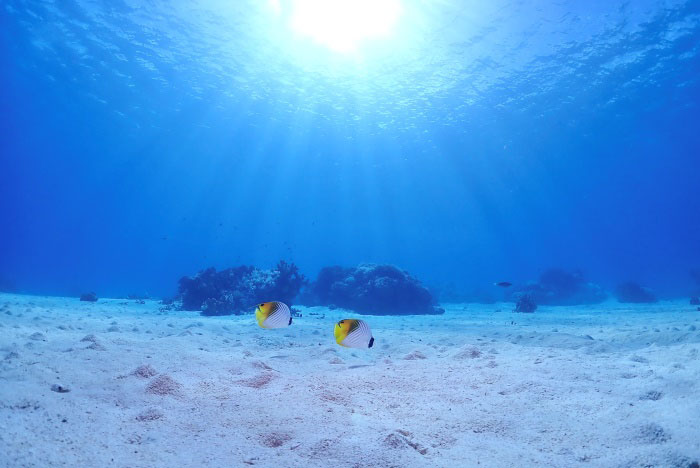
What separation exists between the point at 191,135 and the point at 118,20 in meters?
26.6

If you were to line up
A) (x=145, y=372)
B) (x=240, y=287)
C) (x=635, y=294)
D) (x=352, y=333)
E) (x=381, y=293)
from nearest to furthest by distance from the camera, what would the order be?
(x=352, y=333), (x=145, y=372), (x=240, y=287), (x=381, y=293), (x=635, y=294)

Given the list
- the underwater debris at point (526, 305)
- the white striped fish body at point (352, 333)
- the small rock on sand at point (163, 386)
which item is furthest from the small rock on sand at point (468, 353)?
the underwater debris at point (526, 305)

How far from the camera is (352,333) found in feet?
12.0

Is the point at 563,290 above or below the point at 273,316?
above

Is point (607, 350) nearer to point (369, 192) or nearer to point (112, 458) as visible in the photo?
point (112, 458)

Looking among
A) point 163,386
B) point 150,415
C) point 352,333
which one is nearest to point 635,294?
point 352,333

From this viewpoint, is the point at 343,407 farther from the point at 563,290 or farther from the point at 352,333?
the point at 563,290

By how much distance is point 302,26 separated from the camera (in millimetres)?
23875

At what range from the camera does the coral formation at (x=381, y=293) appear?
58.2 feet

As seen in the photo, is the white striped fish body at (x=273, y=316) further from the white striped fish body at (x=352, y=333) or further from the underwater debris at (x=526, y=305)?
the underwater debris at (x=526, y=305)

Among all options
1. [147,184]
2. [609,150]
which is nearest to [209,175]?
Result: [147,184]

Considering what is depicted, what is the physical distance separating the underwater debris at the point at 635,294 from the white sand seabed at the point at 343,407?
2408 centimetres

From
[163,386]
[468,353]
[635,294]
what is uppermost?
[635,294]

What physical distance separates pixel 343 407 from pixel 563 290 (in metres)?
32.3
